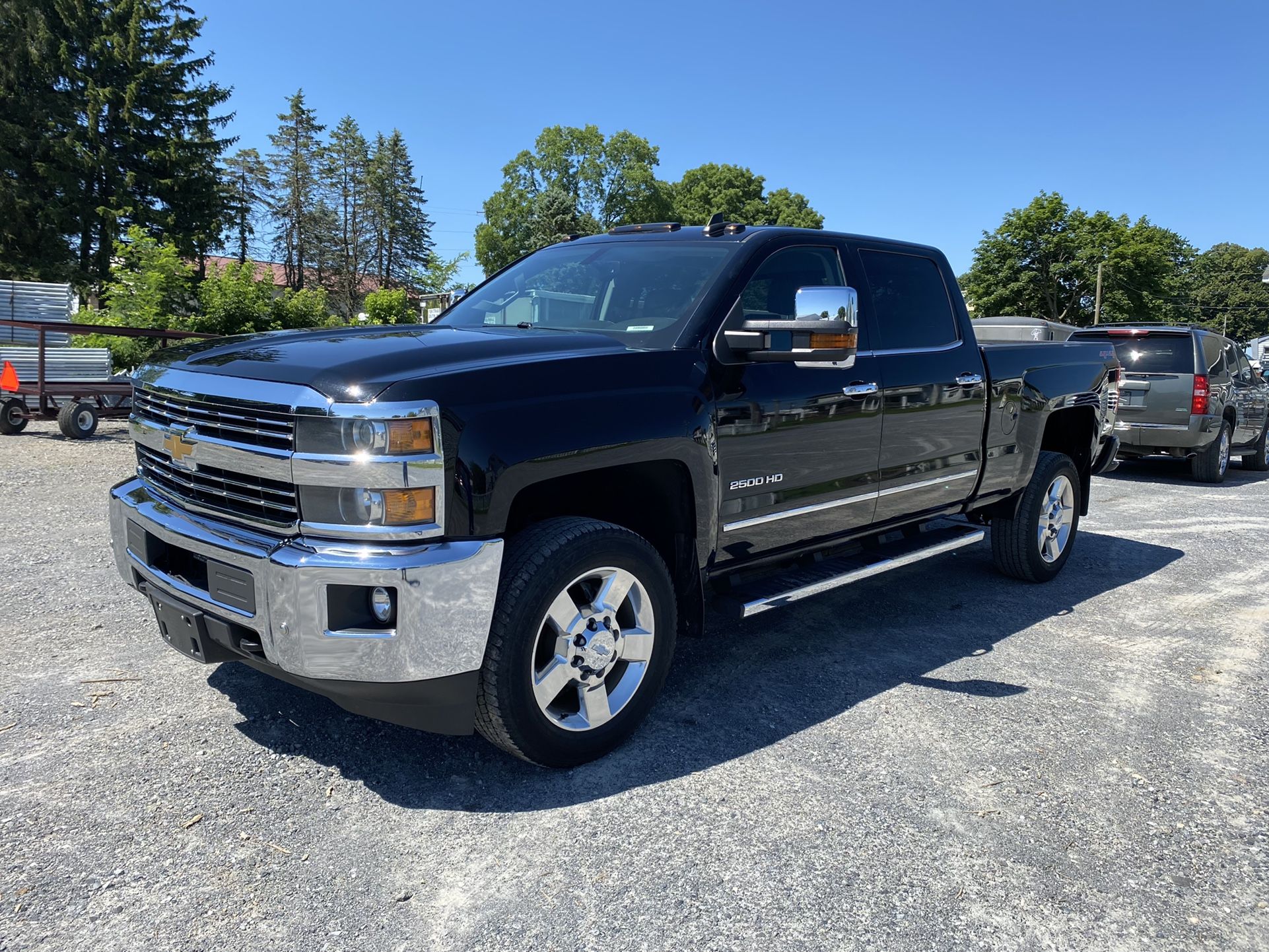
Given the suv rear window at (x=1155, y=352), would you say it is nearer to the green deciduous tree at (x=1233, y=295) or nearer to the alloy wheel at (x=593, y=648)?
the alloy wheel at (x=593, y=648)

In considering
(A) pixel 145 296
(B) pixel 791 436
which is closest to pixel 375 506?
(B) pixel 791 436

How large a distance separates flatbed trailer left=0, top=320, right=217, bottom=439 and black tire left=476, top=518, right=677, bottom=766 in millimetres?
9583

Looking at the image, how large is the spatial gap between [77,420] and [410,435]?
10250mm

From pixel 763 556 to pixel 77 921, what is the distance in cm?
265

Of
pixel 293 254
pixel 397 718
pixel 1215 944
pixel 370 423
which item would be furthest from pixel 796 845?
pixel 293 254

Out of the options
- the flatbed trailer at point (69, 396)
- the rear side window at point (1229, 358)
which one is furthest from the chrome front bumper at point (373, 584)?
the rear side window at point (1229, 358)

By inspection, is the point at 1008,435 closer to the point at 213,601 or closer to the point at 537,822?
the point at 537,822

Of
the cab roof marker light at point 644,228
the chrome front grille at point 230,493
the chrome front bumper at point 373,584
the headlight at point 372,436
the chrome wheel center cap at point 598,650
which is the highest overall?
the cab roof marker light at point 644,228

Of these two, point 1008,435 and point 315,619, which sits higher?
point 1008,435

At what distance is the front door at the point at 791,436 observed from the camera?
362 cm

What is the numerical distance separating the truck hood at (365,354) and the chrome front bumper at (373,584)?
476 mm

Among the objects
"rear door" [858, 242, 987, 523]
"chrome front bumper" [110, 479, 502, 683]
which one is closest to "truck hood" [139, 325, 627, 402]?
"chrome front bumper" [110, 479, 502, 683]

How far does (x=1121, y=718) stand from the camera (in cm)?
378

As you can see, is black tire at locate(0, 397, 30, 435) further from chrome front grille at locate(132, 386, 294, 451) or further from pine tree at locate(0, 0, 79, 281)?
pine tree at locate(0, 0, 79, 281)
